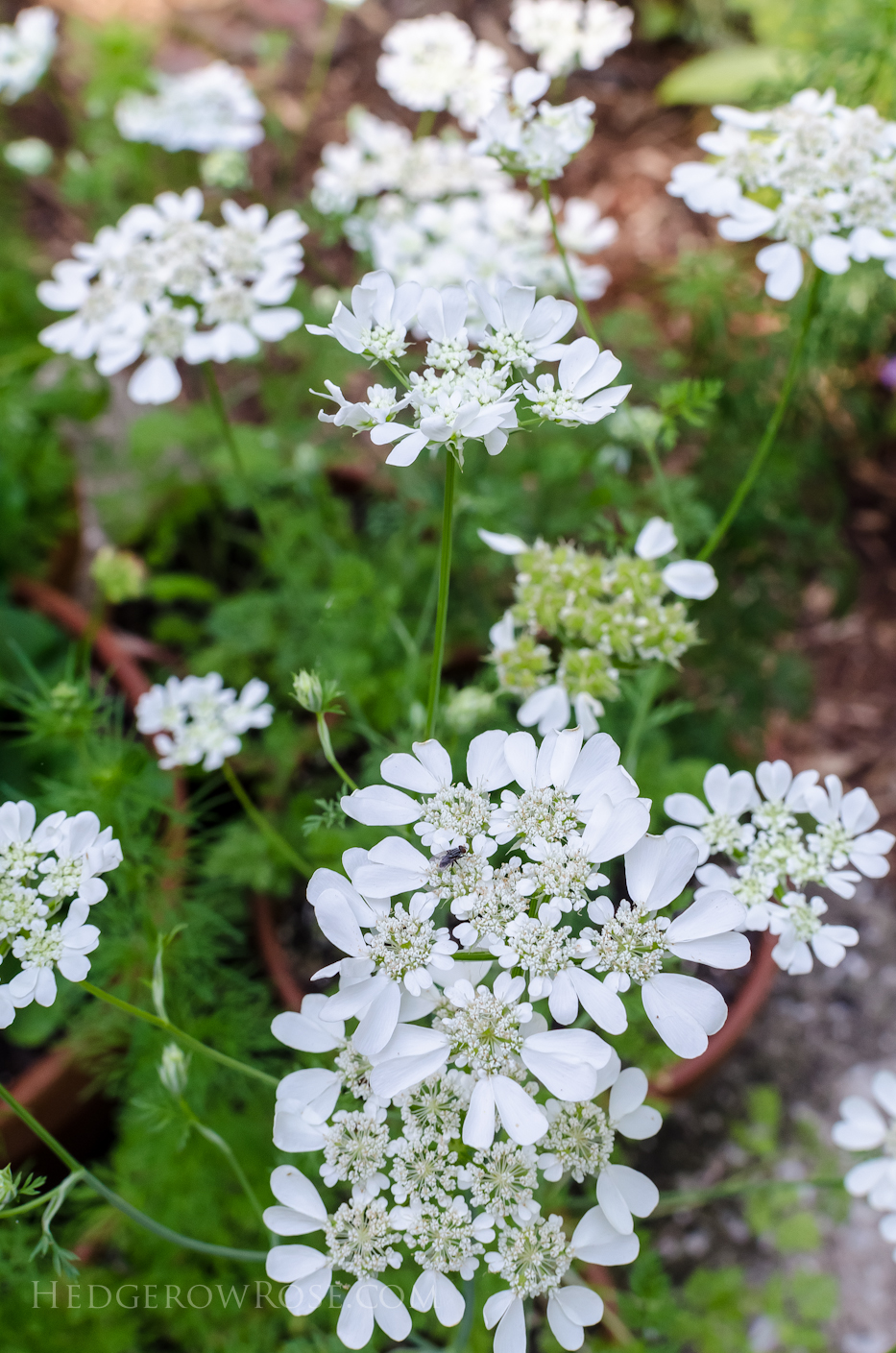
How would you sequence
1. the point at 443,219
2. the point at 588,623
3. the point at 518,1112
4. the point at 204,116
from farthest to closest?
1. the point at 204,116
2. the point at 443,219
3. the point at 588,623
4. the point at 518,1112

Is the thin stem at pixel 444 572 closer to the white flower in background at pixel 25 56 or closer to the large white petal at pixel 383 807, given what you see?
the large white petal at pixel 383 807

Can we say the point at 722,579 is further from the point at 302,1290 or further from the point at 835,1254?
the point at 302,1290

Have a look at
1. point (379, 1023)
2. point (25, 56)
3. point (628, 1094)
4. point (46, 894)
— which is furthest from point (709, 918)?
point (25, 56)

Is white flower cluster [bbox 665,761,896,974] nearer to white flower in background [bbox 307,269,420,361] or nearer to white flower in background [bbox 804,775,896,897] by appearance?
white flower in background [bbox 804,775,896,897]

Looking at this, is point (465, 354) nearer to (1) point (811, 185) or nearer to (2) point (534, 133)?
(2) point (534, 133)

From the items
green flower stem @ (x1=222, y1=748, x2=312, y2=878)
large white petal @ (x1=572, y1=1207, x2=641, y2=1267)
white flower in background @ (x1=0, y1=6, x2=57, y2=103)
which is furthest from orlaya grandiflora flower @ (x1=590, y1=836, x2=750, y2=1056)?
white flower in background @ (x1=0, y1=6, x2=57, y2=103)

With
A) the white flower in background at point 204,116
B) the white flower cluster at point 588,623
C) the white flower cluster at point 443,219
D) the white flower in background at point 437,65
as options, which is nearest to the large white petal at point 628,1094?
the white flower cluster at point 588,623

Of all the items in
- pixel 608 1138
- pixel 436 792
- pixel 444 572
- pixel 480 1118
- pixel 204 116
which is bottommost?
pixel 608 1138
